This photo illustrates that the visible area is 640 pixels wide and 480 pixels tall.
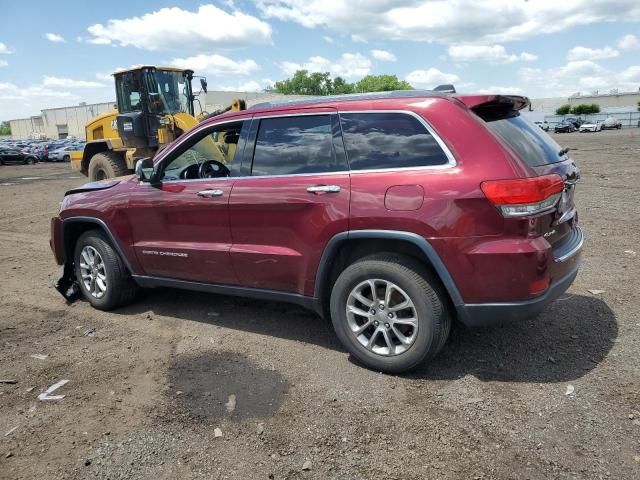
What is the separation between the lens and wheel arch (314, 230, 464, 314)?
→ 11.0 feet

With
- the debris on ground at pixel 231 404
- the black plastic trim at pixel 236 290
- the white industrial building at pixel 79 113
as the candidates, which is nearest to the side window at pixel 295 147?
the black plastic trim at pixel 236 290

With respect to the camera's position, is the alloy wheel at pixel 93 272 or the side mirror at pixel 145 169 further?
the alloy wheel at pixel 93 272

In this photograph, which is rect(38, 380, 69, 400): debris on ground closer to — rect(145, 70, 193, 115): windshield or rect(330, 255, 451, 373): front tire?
rect(330, 255, 451, 373): front tire

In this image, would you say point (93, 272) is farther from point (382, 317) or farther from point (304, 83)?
point (304, 83)

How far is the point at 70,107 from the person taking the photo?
99250mm

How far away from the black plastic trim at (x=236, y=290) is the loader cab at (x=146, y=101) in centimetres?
902

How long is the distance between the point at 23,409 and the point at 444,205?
3016 millimetres

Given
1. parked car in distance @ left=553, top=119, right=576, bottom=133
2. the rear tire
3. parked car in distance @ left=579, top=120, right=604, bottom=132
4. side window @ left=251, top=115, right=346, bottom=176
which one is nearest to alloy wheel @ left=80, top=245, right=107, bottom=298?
side window @ left=251, top=115, right=346, bottom=176

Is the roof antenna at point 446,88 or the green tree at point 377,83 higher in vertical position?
the green tree at point 377,83

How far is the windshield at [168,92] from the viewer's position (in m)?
13.3

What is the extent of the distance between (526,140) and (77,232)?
4389mm

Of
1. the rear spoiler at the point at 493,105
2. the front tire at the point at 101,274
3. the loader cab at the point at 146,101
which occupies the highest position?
the loader cab at the point at 146,101

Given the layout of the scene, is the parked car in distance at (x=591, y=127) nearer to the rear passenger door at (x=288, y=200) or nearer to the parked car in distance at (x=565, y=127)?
the parked car in distance at (x=565, y=127)

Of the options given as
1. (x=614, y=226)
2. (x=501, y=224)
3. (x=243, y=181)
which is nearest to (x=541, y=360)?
(x=501, y=224)
